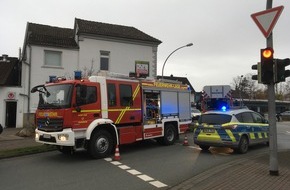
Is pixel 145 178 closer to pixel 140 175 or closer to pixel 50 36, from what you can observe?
pixel 140 175

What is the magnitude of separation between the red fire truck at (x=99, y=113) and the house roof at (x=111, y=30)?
1528 cm

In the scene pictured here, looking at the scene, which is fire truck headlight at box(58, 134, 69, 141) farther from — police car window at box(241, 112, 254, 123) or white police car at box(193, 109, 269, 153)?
police car window at box(241, 112, 254, 123)

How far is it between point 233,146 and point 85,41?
1923 centimetres

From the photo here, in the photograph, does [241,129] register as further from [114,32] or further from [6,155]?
[114,32]

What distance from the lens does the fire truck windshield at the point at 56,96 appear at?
1145cm

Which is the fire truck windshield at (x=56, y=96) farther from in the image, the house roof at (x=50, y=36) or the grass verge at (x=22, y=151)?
the house roof at (x=50, y=36)

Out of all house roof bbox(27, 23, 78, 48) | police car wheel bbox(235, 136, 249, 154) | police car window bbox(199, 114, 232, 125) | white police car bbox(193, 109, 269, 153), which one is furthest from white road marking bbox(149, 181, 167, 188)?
house roof bbox(27, 23, 78, 48)

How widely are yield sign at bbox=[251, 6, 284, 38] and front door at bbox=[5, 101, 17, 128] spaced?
75.6ft

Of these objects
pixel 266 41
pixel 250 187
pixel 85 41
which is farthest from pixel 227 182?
pixel 85 41

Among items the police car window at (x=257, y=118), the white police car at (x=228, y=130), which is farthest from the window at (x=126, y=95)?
the police car window at (x=257, y=118)

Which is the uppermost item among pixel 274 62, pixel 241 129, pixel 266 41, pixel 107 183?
pixel 266 41

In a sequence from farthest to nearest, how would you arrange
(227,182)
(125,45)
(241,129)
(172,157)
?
(125,45)
(241,129)
(172,157)
(227,182)

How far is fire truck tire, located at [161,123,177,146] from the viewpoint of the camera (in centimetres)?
1550

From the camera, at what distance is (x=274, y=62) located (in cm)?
873
